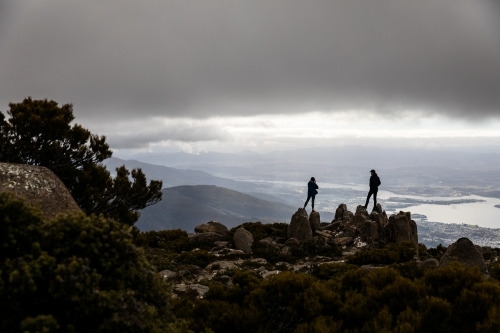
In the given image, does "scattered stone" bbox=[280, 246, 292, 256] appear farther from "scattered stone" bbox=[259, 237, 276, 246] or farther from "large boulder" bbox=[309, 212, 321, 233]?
"large boulder" bbox=[309, 212, 321, 233]

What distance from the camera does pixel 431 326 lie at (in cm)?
812

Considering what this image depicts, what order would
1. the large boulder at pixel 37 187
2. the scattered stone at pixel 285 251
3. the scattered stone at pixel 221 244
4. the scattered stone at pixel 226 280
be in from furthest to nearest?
the scattered stone at pixel 221 244 < the scattered stone at pixel 285 251 < the scattered stone at pixel 226 280 < the large boulder at pixel 37 187

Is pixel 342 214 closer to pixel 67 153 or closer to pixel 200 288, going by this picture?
pixel 200 288

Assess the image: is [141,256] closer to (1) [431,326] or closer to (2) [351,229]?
(1) [431,326]

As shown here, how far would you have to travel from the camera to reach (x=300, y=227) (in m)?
27.1

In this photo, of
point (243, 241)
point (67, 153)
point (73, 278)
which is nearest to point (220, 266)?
point (243, 241)

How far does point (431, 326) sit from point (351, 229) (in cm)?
2042

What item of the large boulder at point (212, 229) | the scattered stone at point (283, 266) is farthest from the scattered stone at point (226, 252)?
the large boulder at point (212, 229)

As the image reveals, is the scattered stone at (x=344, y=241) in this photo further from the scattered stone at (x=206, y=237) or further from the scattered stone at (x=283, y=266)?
the scattered stone at (x=206, y=237)

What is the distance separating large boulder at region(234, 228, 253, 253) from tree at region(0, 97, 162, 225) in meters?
7.55

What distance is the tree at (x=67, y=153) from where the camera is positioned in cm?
1814

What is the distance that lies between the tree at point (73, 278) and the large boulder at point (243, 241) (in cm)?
1893

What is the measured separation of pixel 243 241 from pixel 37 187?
17206 mm

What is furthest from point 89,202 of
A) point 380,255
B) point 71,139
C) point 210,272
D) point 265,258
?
point 380,255
